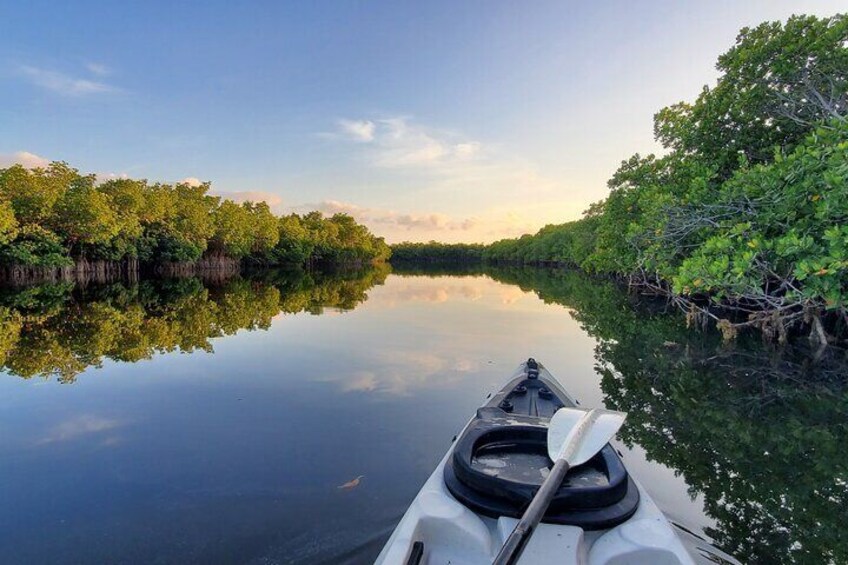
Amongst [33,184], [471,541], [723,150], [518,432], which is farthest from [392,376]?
[33,184]

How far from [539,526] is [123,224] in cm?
3959

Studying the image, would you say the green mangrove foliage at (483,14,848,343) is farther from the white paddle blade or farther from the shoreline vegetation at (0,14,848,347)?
the white paddle blade

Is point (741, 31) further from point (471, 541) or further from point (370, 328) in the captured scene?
point (471, 541)

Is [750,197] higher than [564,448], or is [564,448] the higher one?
[750,197]

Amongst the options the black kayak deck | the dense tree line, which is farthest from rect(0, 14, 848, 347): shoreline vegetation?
the dense tree line

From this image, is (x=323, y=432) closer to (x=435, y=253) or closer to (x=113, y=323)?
(x=113, y=323)

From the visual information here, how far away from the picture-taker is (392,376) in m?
9.41

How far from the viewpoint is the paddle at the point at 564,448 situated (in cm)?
237

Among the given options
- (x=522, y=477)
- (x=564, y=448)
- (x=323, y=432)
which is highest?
(x=564, y=448)

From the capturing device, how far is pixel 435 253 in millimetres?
145375

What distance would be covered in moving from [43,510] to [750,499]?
6950 millimetres

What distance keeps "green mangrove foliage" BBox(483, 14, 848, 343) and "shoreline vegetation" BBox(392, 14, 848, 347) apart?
0.03 meters

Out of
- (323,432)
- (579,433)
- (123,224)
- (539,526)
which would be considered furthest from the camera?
(123,224)

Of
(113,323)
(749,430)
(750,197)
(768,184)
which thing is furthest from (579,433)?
(113,323)
